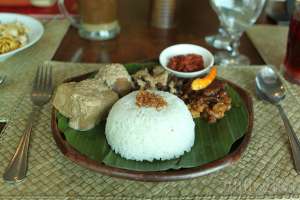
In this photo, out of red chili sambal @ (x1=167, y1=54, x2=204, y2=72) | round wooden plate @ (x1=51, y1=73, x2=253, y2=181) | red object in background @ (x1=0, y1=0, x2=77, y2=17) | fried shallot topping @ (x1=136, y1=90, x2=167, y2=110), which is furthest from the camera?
red object in background @ (x1=0, y1=0, x2=77, y2=17)

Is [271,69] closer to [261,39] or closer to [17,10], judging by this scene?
[261,39]

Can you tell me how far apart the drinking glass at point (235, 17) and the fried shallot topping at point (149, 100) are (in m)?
0.48

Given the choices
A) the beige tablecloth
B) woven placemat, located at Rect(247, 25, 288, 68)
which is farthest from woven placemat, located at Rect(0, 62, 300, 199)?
woven placemat, located at Rect(247, 25, 288, 68)

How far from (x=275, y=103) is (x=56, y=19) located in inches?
35.6

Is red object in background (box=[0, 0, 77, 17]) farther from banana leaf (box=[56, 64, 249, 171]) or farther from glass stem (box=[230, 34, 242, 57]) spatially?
banana leaf (box=[56, 64, 249, 171])

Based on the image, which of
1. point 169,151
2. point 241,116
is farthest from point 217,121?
point 169,151

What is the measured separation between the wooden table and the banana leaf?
420 mm

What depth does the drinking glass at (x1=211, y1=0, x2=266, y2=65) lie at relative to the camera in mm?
1209

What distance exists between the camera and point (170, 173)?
65 centimetres

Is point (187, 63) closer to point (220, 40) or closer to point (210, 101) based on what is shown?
point (210, 101)

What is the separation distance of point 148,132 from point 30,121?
0.29 meters

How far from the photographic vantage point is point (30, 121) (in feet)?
2.75

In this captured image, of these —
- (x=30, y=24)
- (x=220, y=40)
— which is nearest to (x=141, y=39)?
(x=220, y=40)

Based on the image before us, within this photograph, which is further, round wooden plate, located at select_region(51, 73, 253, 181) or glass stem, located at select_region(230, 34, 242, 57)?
glass stem, located at select_region(230, 34, 242, 57)
